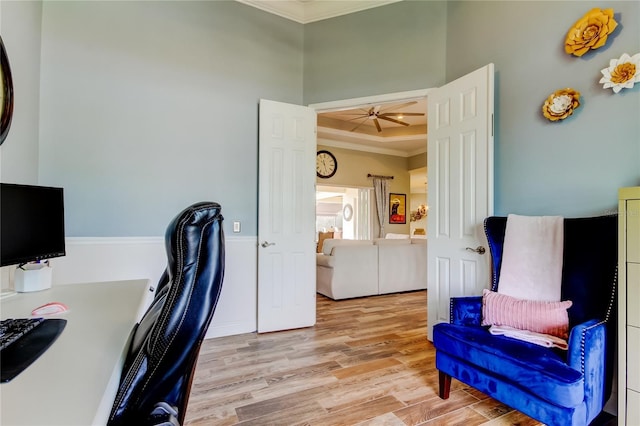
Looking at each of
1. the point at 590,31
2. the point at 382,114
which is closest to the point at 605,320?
the point at 590,31

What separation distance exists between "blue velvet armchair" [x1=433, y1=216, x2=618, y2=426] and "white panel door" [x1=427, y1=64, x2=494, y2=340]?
52 cm

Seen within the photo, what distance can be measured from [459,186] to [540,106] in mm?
789

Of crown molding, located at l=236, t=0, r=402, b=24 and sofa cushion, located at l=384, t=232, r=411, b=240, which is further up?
crown molding, located at l=236, t=0, r=402, b=24

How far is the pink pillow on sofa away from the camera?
1702mm

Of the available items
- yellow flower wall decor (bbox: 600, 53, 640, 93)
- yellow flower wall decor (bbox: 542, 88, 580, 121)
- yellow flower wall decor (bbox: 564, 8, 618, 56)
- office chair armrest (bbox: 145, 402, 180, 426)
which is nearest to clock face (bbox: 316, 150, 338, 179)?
yellow flower wall decor (bbox: 542, 88, 580, 121)

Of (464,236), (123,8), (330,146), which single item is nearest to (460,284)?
(464,236)

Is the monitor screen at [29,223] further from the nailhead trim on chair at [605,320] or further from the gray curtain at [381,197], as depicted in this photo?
the gray curtain at [381,197]

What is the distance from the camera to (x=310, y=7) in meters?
3.32

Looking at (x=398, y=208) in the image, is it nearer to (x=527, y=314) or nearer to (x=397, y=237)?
(x=397, y=237)

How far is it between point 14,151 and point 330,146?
545 cm

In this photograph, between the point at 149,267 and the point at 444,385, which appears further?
the point at 149,267

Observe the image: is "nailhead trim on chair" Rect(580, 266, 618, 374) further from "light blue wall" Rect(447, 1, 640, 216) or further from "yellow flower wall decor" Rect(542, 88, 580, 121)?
"yellow flower wall decor" Rect(542, 88, 580, 121)

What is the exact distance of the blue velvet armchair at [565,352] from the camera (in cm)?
137

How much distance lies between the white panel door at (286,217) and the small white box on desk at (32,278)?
1.72 meters
